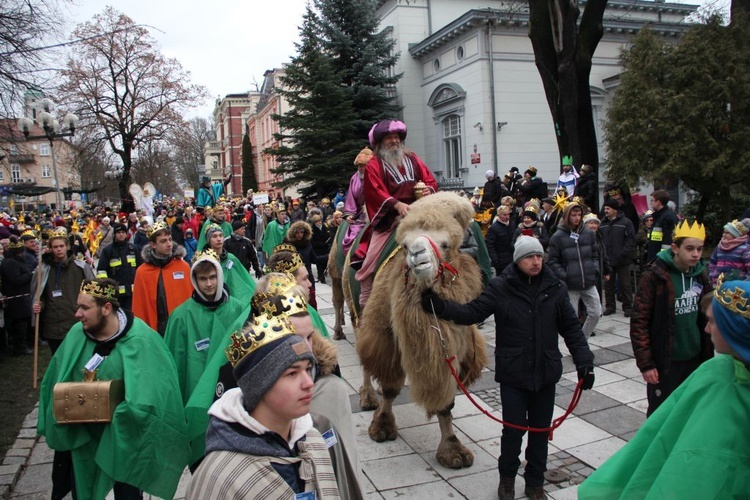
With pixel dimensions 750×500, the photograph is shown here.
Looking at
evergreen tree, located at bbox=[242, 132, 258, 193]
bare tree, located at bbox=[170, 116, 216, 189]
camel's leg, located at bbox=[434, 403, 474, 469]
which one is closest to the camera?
camel's leg, located at bbox=[434, 403, 474, 469]

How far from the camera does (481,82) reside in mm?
23422

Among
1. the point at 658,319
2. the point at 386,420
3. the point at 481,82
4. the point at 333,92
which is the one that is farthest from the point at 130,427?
the point at 481,82

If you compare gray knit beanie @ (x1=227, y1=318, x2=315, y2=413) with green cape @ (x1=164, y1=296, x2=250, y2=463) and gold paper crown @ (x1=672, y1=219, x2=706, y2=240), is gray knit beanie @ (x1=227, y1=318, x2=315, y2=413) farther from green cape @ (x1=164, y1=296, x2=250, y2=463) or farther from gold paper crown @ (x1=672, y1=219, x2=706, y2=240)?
gold paper crown @ (x1=672, y1=219, x2=706, y2=240)

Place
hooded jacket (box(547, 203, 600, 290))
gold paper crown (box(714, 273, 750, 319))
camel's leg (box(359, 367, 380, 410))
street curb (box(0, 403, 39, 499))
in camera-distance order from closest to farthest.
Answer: gold paper crown (box(714, 273, 750, 319))
street curb (box(0, 403, 39, 499))
camel's leg (box(359, 367, 380, 410))
hooded jacket (box(547, 203, 600, 290))

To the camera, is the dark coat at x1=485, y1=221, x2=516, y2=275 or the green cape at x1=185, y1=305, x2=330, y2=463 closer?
the green cape at x1=185, y1=305, x2=330, y2=463

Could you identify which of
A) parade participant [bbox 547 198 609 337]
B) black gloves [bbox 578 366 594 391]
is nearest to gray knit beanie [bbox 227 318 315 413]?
black gloves [bbox 578 366 594 391]

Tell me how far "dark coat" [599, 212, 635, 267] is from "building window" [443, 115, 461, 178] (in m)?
16.6

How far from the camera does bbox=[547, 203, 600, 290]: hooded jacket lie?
774 centimetres

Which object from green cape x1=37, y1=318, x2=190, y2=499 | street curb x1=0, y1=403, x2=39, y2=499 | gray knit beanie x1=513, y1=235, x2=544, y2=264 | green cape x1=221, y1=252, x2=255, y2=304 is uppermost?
gray knit beanie x1=513, y1=235, x2=544, y2=264

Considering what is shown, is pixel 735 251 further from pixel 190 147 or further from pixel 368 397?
pixel 190 147

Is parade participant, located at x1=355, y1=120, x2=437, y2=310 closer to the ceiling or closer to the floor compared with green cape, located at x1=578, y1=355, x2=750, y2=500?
closer to the ceiling

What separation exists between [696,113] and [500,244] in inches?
289

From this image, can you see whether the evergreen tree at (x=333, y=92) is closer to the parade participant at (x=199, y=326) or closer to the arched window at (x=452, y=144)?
the arched window at (x=452, y=144)

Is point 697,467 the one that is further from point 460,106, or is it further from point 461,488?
point 460,106
